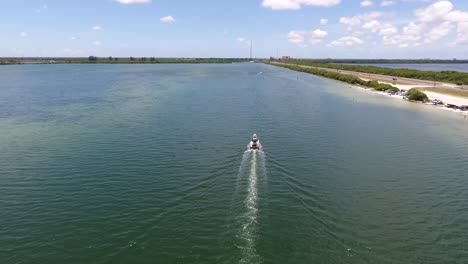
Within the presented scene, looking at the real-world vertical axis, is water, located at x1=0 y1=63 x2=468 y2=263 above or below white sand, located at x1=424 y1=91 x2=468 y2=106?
below

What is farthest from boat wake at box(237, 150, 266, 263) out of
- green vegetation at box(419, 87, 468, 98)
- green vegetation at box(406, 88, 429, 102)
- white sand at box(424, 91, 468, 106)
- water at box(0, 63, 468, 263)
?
green vegetation at box(419, 87, 468, 98)

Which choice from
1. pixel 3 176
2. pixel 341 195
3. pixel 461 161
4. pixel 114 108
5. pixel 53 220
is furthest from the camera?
pixel 114 108

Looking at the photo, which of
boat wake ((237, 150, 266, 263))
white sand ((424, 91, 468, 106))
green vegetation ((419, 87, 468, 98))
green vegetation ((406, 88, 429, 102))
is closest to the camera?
boat wake ((237, 150, 266, 263))

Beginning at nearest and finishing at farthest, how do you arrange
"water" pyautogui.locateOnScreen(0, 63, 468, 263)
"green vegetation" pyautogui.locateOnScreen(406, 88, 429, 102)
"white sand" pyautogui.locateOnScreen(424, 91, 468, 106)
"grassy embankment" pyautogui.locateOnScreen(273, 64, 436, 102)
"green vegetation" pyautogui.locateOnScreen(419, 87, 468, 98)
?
"water" pyautogui.locateOnScreen(0, 63, 468, 263) < "white sand" pyautogui.locateOnScreen(424, 91, 468, 106) < "green vegetation" pyautogui.locateOnScreen(406, 88, 429, 102) < "grassy embankment" pyautogui.locateOnScreen(273, 64, 436, 102) < "green vegetation" pyautogui.locateOnScreen(419, 87, 468, 98)

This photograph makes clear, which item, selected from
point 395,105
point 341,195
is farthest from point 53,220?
point 395,105

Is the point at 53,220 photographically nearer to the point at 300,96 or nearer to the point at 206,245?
the point at 206,245

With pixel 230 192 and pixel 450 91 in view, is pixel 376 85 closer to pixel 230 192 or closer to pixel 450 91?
pixel 450 91

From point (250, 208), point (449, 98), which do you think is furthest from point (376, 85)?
point (250, 208)

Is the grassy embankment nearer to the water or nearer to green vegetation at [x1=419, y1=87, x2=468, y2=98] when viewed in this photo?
green vegetation at [x1=419, y1=87, x2=468, y2=98]
